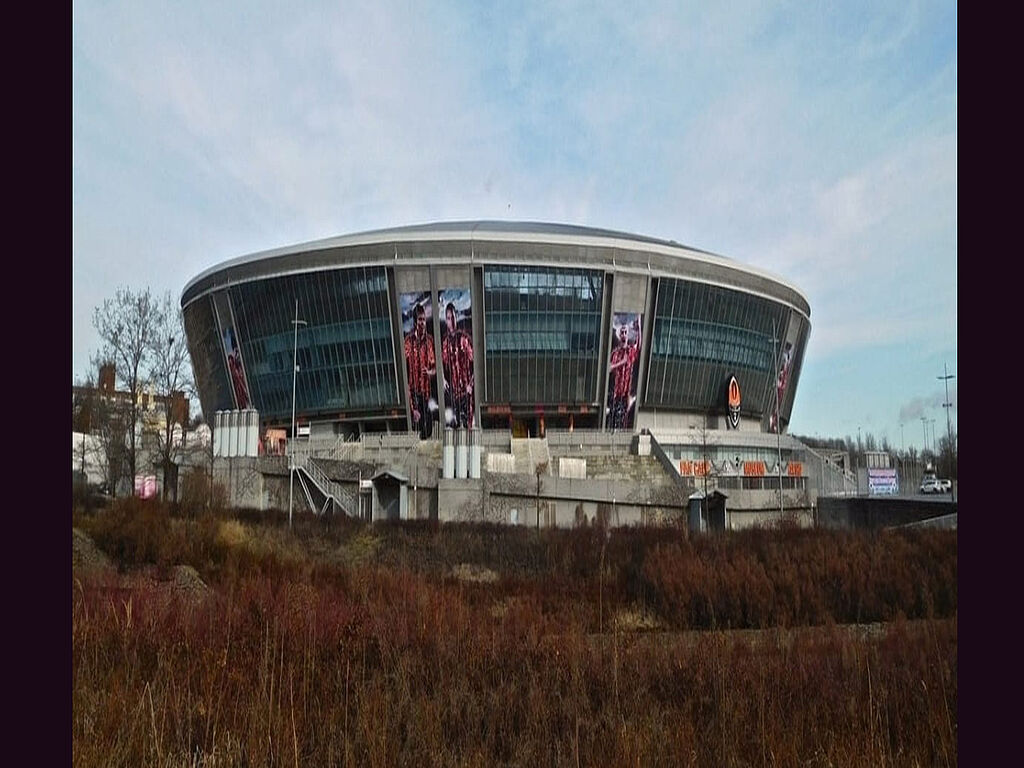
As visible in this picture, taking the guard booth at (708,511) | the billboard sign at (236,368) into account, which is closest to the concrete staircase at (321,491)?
the guard booth at (708,511)

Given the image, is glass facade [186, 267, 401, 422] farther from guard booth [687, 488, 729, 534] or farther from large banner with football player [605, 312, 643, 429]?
guard booth [687, 488, 729, 534]

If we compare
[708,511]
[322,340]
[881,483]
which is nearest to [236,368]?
[322,340]

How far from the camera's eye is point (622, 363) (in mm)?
64000

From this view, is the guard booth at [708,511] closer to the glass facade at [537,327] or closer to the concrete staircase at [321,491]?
the concrete staircase at [321,491]

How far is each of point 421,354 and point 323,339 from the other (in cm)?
897

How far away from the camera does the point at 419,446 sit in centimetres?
5259

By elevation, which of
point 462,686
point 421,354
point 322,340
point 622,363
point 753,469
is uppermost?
point 322,340

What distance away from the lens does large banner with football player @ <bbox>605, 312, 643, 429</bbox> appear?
6384cm

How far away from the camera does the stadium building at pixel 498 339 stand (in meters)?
61.8

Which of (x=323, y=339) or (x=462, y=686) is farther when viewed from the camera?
(x=323, y=339)

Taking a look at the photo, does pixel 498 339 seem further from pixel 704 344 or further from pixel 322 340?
pixel 704 344

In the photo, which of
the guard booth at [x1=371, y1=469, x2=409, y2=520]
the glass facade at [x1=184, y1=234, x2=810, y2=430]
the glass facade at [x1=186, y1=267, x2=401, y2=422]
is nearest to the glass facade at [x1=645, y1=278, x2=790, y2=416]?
the glass facade at [x1=184, y1=234, x2=810, y2=430]

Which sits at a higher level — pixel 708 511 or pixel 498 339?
pixel 498 339

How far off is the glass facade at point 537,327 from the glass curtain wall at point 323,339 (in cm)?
861
